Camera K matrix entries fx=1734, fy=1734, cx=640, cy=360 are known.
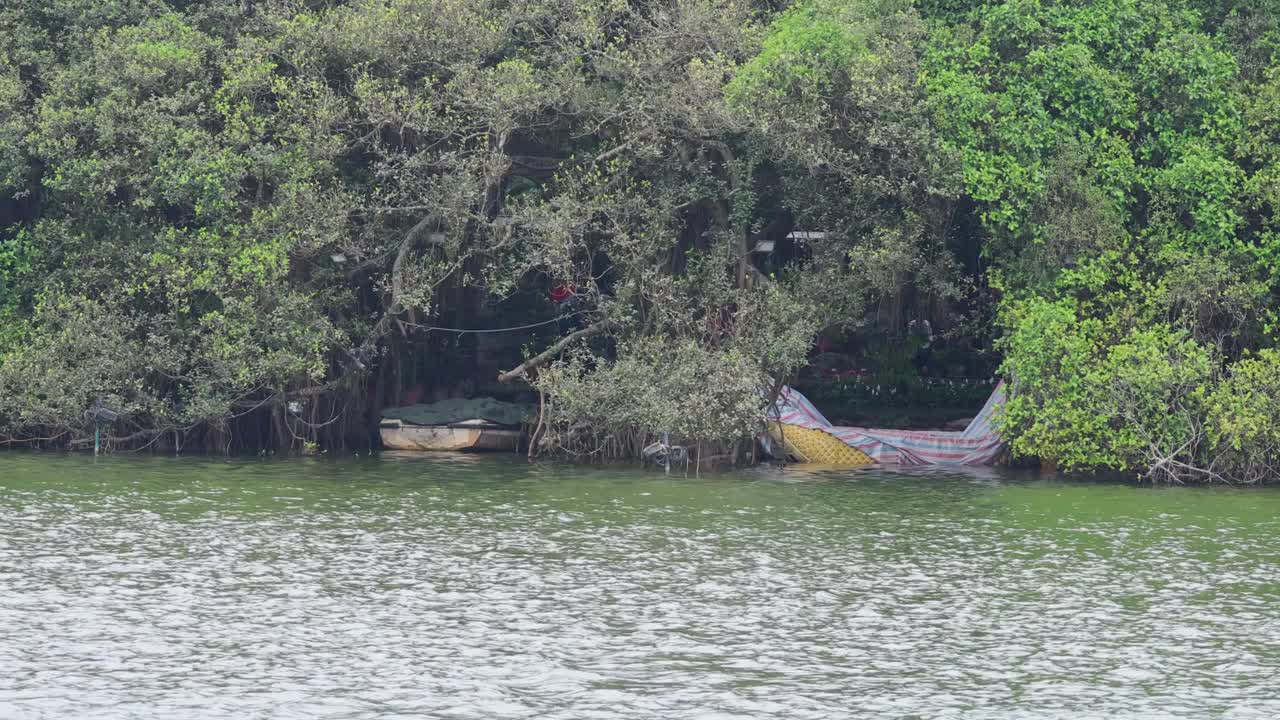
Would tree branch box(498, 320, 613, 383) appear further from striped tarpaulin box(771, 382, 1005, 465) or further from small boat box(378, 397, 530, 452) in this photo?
striped tarpaulin box(771, 382, 1005, 465)

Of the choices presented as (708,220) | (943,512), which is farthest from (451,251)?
(943,512)

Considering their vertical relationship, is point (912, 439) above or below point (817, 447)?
above

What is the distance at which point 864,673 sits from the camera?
13422mm

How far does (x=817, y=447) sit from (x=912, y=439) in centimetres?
172

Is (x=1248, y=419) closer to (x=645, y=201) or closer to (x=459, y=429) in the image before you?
(x=645, y=201)

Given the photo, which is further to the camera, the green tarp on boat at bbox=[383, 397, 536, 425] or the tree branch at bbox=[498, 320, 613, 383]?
the green tarp on boat at bbox=[383, 397, 536, 425]

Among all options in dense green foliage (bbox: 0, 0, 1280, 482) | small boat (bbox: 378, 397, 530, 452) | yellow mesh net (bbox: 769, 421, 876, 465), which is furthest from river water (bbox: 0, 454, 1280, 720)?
small boat (bbox: 378, 397, 530, 452)

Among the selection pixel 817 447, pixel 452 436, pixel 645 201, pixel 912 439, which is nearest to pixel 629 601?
pixel 645 201

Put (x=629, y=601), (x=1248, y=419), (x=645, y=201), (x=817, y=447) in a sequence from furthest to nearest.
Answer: (x=817, y=447) < (x=645, y=201) < (x=1248, y=419) < (x=629, y=601)

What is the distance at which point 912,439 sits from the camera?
1234 inches

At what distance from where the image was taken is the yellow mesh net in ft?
103

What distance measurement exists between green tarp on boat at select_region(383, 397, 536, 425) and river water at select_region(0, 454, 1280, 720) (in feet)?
22.4

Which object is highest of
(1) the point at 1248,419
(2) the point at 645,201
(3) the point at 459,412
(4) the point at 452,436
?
(2) the point at 645,201

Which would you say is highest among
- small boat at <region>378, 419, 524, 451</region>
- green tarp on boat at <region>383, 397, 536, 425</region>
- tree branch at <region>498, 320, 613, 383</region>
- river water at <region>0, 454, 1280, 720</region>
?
tree branch at <region>498, 320, 613, 383</region>
